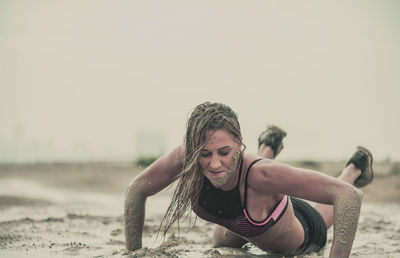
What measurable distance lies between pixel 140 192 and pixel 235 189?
2.93ft

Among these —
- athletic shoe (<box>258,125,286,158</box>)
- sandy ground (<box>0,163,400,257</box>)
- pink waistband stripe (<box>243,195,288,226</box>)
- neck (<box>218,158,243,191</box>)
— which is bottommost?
sandy ground (<box>0,163,400,257</box>)

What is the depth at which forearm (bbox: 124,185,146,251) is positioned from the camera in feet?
12.0

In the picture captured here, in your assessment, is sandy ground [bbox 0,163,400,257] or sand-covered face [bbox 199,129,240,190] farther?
sandy ground [bbox 0,163,400,257]

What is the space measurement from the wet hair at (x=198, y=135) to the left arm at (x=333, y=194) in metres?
0.40

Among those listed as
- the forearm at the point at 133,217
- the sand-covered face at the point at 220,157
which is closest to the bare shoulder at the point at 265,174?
the sand-covered face at the point at 220,157

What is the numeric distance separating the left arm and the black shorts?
3.18 feet

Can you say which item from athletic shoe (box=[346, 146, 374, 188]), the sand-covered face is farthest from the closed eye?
athletic shoe (box=[346, 146, 374, 188])

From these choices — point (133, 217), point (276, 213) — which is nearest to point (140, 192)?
point (133, 217)

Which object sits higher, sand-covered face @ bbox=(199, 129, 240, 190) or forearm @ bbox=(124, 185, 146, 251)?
sand-covered face @ bbox=(199, 129, 240, 190)

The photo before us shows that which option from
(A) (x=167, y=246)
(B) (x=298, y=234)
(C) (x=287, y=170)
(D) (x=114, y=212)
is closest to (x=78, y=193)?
(D) (x=114, y=212)

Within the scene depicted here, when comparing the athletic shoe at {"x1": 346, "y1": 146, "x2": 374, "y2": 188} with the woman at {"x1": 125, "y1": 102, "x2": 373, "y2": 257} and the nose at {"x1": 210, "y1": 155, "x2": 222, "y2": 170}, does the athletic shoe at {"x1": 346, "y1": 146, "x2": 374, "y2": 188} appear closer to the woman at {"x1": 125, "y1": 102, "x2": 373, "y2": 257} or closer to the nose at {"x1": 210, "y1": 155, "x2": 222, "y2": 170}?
the woman at {"x1": 125, "y1": 102, "x2": 373, "y2": 257}

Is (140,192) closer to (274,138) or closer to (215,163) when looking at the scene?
(215,163)

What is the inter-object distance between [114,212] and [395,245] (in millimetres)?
4216

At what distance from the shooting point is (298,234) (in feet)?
12.4
